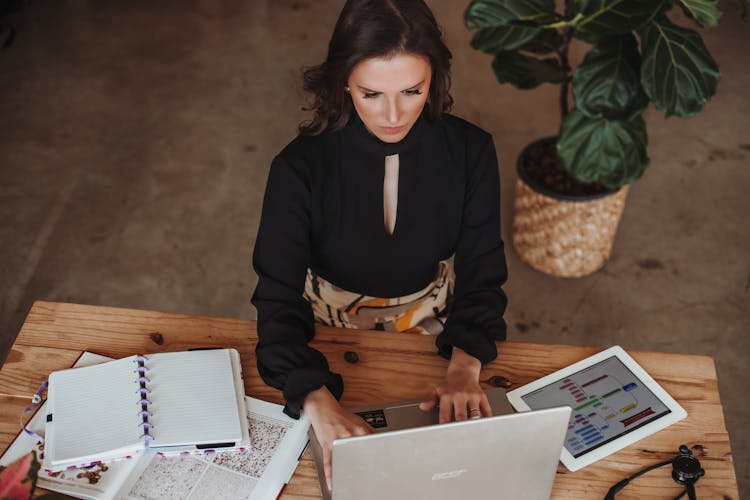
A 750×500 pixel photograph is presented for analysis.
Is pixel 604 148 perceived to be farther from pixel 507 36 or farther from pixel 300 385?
pixel 300 385

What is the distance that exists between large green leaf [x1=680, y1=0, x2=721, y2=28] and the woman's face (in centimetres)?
80

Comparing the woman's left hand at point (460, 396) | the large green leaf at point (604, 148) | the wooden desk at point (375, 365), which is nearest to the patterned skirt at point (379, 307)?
the wooden desk at point (375, 365)

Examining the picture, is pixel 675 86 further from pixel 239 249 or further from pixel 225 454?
pixel 239 249

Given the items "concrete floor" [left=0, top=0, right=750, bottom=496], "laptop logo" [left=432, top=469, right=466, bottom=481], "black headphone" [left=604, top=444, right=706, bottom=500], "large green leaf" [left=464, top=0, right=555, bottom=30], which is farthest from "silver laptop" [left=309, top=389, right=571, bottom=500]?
"concrete floor" [left=0, top=0, right=750, bottom=496]

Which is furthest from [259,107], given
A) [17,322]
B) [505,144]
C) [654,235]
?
[654,235]

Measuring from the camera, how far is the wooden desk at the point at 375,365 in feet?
4.20

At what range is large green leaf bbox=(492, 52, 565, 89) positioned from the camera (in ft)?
7.38

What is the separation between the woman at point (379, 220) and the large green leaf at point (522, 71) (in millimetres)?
668

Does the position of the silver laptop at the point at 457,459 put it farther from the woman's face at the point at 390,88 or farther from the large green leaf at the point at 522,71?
the large green leaf at the point at 522,71

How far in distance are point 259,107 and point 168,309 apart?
3.72 feet

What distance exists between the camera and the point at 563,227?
2562 mm

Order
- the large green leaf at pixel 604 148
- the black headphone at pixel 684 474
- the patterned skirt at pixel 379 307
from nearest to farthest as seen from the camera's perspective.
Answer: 1. the black headphone at pixel 684 474
2. the patterned skirt at pixel 379 307
3. the large green leaf at pixel 604 148

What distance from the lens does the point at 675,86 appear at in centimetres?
195

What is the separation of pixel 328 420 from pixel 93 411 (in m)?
0.38
